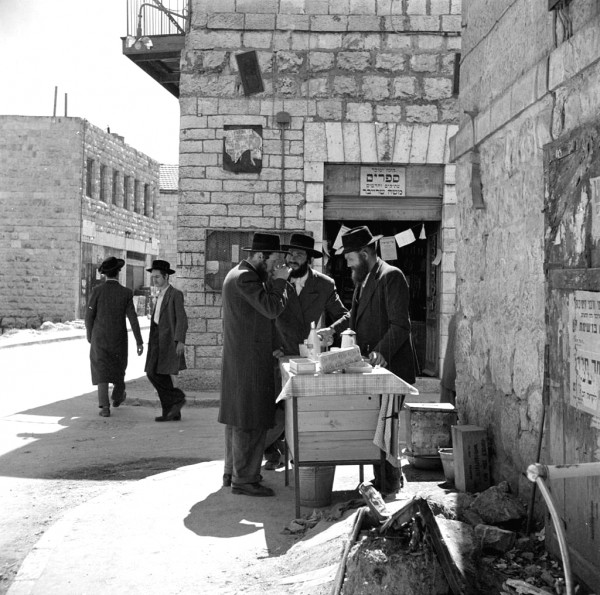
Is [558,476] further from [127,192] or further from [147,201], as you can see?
[147,201]

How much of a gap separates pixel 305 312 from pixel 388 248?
5.70 m

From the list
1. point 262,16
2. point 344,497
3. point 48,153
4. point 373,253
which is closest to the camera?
point 344,497

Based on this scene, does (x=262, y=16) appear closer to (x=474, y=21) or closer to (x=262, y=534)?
(x=474, y=21)

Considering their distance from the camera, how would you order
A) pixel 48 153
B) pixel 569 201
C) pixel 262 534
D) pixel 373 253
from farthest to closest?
pixel 48 153 → pixel 373 253 → pixel 262 534 → pixel 569 201

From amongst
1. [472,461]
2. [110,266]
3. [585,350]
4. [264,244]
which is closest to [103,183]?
[110,266]

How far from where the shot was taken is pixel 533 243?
4965mm

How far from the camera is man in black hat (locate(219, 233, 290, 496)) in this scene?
614 centimetres

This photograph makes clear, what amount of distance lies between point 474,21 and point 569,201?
2.58m

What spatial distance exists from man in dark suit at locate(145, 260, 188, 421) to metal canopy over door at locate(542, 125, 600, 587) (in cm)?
589

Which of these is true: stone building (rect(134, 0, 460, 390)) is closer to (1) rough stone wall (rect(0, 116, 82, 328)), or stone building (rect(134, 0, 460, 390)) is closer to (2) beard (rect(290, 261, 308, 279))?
(2) beard (rect(290, 261, 308, 279))

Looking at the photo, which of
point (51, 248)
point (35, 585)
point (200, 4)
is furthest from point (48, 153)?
point (35, 585)

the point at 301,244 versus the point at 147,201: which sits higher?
the point at 147,201

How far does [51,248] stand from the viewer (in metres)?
28.4

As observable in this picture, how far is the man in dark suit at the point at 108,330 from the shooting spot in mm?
10391
